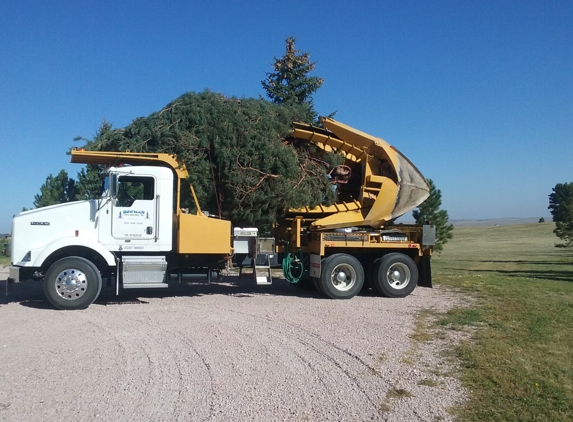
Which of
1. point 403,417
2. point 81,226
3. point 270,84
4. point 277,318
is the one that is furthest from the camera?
point 270,84

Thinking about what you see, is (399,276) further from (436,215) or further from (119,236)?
(436,215)

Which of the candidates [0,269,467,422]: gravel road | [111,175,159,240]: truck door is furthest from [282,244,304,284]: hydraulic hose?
[111,175,159,240]: truck door

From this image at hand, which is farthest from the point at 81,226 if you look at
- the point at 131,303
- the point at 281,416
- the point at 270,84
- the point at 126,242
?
the point at 270,84

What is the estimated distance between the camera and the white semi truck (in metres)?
11.3

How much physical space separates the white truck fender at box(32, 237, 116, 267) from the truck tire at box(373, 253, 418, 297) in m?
6.16

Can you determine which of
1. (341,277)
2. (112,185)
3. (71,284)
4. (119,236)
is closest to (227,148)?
(112,185)

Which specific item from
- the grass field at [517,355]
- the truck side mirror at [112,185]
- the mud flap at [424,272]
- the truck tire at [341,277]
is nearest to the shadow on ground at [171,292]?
the truck tire at [341,277]

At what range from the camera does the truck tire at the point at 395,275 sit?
13555 mm

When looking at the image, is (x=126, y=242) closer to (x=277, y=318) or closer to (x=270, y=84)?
(x=277, y=318)

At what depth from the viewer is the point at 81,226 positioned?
11.6 metres

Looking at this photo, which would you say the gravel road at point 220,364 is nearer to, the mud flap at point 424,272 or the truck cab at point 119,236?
the truck cab at point 119,236

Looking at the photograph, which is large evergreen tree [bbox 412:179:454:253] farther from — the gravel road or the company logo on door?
the company logo on door

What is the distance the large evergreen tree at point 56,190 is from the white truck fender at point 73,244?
13877mm

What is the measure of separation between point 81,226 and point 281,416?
25.1ft
